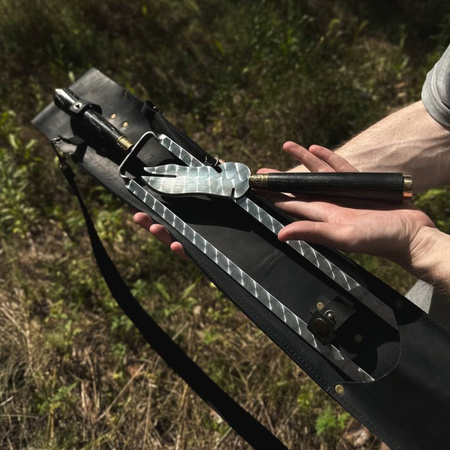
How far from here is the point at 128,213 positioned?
11.6ft

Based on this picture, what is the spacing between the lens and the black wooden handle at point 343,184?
1956 mm

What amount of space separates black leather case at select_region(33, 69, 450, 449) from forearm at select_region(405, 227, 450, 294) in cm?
13

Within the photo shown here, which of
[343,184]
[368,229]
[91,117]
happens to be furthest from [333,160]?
[91,117]

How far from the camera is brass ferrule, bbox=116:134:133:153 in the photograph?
2.37m

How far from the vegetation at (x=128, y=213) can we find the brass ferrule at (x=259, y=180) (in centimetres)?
121

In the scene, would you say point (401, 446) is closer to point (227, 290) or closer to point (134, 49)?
point (227, 290)

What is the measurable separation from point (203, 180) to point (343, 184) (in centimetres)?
60

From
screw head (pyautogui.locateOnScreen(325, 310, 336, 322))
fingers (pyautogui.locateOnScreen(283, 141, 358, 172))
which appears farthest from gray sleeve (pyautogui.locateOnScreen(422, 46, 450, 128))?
screw head (pyautogui.locateOnScreen(325, 310, 336, 322))

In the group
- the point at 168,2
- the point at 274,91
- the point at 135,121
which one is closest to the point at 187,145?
the point at 135,121

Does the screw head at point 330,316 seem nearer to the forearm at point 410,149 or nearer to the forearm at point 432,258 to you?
the forearm at point 432,258

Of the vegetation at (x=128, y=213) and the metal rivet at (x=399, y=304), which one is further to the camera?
the vegetation at (x=128, y=213)

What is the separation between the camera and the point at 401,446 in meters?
1.81

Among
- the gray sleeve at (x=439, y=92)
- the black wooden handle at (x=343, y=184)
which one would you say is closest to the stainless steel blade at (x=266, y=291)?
the black wooden handle at (x=343, y=184)

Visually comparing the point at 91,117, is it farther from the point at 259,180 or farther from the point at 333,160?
the point at 333,160
